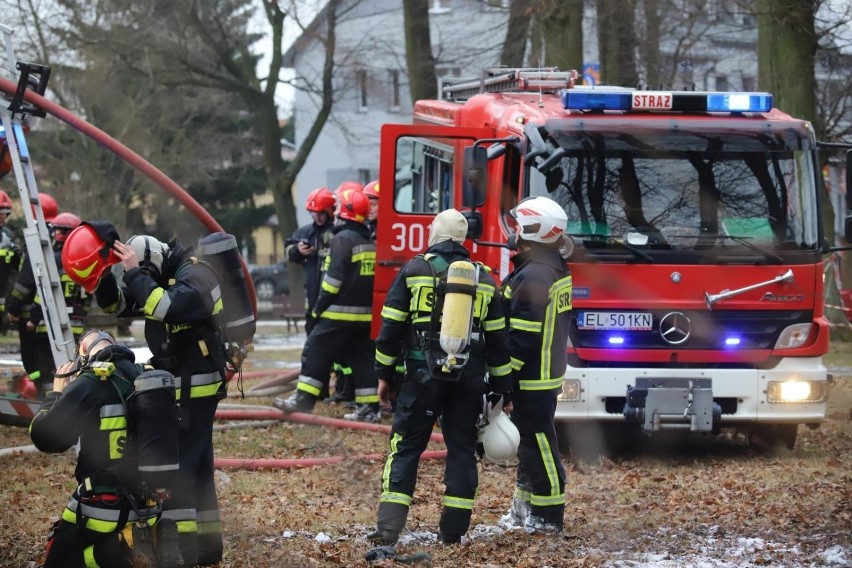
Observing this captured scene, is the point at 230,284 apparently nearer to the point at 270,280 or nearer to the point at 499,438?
the point at 499,438

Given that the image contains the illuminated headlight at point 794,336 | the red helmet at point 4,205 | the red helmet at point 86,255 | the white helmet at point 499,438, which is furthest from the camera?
the red helmet at point 4,205

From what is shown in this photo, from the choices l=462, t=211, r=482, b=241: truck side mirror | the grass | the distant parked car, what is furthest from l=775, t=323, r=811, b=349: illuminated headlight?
the distant parked car

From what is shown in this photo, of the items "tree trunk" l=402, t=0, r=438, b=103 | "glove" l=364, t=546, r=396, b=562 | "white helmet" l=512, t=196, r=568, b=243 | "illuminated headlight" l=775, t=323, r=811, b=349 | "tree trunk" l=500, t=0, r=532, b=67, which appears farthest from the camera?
"tree trunk" l=500, t=0, r=532, b=67

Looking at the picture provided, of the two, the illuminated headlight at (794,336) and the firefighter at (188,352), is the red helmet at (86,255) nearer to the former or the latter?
the firefighter at (188,352)

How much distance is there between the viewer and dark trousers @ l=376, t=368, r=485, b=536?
637 centimetres

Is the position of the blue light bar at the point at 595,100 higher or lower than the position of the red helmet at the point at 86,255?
higher

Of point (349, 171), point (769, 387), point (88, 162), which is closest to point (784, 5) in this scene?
point (769, 387)

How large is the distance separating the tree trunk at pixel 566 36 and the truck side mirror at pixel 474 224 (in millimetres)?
9377

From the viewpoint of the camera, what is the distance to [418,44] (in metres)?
20.6

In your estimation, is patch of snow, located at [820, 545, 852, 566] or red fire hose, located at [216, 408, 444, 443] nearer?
patch of snow, located at [820, 545, 852, 566]

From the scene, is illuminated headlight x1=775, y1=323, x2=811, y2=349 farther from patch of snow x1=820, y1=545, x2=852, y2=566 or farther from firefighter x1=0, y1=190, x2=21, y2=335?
firefighter x1=0, y1=190, x2=21, y2=335

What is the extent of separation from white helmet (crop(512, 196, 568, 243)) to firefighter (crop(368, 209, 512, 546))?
593 millimetres

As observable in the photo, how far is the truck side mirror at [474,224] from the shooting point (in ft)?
29.5

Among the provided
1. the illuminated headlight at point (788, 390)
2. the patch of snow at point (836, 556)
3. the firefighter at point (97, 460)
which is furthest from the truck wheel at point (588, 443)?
the firefighter at point (97, 460)
